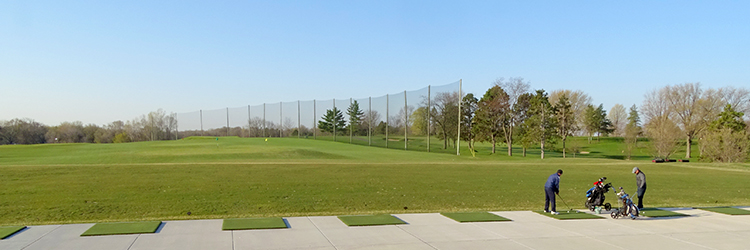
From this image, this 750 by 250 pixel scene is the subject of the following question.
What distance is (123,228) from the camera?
10.3 metres

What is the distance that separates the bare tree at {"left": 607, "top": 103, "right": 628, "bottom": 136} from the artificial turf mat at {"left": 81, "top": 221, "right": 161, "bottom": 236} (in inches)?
5230

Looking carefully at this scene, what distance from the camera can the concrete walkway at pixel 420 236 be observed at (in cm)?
901

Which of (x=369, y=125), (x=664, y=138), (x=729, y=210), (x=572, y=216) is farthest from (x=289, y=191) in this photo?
(x=664, y=138)

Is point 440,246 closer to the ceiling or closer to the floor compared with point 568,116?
closer to the floor

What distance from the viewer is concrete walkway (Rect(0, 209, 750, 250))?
9008 mm

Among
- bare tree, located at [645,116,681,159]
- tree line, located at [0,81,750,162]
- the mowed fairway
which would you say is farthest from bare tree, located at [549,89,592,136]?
the mowed fairway

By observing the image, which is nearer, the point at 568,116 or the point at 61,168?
the point at 61,168

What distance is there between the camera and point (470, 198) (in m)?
17.6

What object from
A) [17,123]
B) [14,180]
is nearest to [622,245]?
[14,180]

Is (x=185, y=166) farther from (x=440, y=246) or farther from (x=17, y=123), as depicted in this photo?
(x=17, y=123)

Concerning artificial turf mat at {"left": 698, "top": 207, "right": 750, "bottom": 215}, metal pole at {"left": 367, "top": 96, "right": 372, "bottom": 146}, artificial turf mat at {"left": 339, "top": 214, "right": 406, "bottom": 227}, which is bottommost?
artificial turf mat at {"left": 698, "top": 207, "right": 750, "bottom": 215}

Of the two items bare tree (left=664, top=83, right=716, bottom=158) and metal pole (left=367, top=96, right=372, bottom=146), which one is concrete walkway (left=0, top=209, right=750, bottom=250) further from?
bare tree (left=664, top=83, right=716, bottom=158)

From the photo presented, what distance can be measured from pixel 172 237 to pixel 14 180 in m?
14.5

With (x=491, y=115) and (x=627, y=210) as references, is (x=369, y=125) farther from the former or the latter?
(x=627, y=210)
